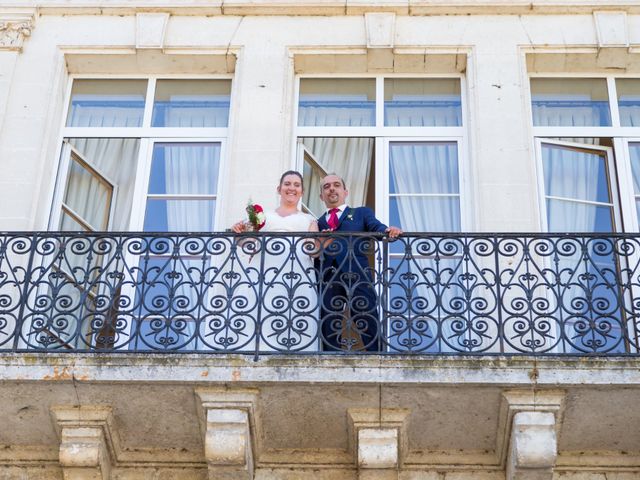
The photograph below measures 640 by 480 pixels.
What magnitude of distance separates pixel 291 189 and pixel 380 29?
7.02ft

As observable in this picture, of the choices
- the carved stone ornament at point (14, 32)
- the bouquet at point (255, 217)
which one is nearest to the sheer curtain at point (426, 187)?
the bouquet at point (255, 217)

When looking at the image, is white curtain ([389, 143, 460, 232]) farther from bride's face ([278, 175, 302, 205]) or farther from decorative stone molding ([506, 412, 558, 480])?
decorative stone molding ([506, 412, 558, 480])

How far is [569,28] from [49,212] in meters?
4.25

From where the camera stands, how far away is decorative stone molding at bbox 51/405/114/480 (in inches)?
328

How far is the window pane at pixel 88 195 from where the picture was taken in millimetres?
10477

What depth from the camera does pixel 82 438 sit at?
8.38m

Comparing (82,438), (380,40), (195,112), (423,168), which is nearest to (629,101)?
(423,168)

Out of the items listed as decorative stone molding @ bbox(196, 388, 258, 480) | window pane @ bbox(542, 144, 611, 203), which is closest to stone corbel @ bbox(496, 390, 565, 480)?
decorative stone molding @ bbox(196, 388, 258, 480)

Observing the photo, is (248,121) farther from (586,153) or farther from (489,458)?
(489,458)

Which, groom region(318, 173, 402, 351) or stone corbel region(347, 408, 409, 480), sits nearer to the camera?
stone corbel region(347, 408, 409, 480)

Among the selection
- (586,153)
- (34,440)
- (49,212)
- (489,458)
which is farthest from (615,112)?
(34,440)

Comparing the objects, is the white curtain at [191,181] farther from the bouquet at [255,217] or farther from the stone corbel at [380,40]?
the stone corbel at [380,40]

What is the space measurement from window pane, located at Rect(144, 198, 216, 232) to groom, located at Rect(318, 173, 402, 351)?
57.9 inches

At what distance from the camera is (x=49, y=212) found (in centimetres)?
1035
